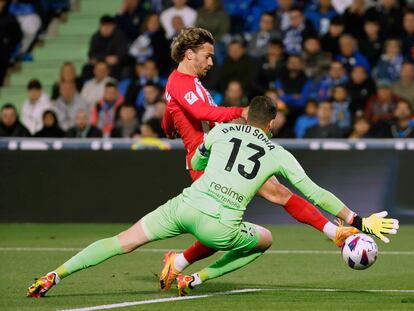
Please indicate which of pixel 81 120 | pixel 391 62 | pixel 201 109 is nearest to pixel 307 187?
pixel 201 109

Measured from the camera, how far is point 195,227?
28.7 ft

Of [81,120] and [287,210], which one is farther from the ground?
[287,210]

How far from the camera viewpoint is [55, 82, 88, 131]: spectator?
19547mm

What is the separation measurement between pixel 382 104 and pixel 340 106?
656 millimetres

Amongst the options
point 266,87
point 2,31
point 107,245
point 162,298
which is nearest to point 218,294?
point 162,298

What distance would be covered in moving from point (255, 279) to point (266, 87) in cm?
860

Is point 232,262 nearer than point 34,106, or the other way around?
point 232,262

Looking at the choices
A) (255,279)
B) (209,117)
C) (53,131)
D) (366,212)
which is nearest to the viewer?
(209,117)

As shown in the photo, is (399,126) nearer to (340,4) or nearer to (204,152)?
(340,4)

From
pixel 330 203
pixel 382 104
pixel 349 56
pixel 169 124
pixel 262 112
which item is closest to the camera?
pixel 330 203

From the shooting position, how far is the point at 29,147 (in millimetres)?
15820

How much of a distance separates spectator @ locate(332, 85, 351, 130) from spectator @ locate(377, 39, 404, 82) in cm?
99

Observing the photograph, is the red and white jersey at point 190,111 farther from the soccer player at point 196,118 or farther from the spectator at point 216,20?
the spectator at point 216,20

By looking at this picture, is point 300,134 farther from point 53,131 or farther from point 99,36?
point 99,36
